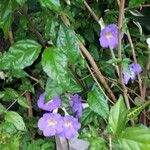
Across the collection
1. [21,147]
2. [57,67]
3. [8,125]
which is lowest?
[21,147]

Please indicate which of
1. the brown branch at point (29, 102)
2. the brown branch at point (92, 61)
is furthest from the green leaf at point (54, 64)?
the brown branch at point (29, 102)

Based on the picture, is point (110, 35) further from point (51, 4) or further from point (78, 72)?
point (51, 4)

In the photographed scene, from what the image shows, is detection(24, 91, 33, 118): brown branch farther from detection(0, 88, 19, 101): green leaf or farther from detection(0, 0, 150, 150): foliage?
detection(0, 88, 19, 101): green leaf

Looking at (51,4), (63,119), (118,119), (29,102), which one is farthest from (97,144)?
(29,102)

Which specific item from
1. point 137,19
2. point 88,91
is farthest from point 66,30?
point 137,19

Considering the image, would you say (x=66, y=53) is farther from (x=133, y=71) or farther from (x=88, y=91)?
(x=133, y=71)

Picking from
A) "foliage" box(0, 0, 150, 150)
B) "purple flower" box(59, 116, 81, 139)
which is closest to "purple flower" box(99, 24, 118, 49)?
"foliage" box(0, 0, 150, 150)
